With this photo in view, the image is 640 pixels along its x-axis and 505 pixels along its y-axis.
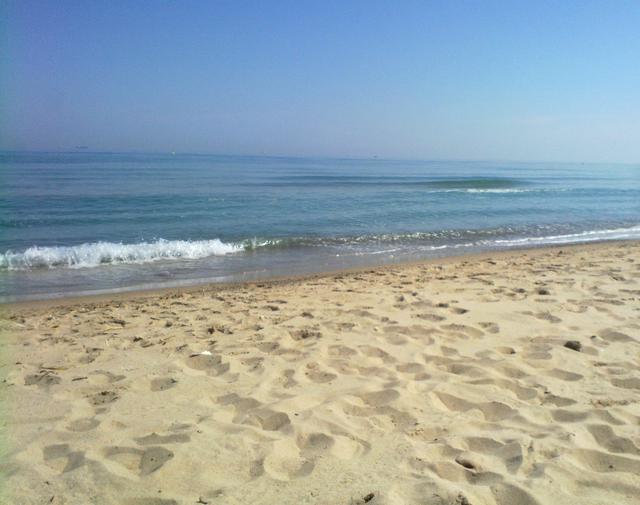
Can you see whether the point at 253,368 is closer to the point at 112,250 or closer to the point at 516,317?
the point at 516,317

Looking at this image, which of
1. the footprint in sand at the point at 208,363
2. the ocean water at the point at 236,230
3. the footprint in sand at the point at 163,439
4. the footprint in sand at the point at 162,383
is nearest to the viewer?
the footprint in sand at the point at 163,439

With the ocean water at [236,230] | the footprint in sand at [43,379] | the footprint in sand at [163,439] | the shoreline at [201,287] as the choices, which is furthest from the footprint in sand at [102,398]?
the ocean water at [236,230]

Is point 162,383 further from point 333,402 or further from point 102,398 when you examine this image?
point 333,402

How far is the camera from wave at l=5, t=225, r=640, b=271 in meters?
10.1

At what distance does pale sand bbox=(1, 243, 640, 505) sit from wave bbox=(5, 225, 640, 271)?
13.1ft

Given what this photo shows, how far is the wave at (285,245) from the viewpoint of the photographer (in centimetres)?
1006

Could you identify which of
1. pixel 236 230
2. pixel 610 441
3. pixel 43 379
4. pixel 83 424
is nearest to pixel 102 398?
pixel 83 424

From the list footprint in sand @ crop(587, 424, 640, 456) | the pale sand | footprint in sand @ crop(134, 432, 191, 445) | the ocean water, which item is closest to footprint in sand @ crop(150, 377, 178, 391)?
the pale sand

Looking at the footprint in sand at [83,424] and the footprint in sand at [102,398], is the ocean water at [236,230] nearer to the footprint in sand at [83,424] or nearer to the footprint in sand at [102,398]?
the footprint in sand at [102,398]

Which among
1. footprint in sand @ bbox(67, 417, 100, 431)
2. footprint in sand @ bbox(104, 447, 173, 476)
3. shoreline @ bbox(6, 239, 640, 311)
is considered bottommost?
shoreline @ bbox(6, 239, 640, 311)

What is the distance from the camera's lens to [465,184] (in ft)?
114

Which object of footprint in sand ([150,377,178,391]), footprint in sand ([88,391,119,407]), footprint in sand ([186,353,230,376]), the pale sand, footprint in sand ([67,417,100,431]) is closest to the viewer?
the pale sand

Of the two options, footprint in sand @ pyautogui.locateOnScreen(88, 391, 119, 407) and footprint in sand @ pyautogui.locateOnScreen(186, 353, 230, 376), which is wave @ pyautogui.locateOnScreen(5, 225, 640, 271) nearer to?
footprint in sand @ pyautogui.locateOnScreen(186, 353, 230, 376)

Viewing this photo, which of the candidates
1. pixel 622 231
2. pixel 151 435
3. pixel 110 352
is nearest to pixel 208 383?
pixel 151 435
